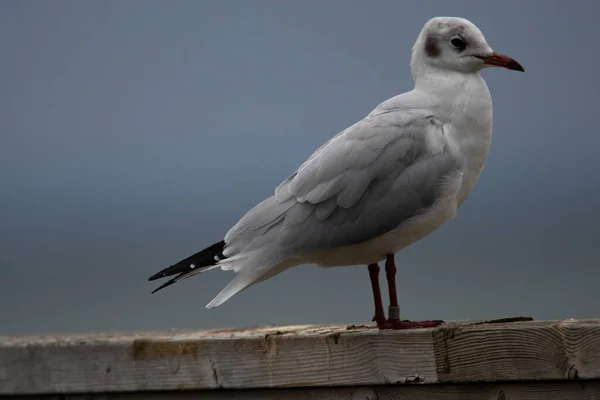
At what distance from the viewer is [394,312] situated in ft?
12.0

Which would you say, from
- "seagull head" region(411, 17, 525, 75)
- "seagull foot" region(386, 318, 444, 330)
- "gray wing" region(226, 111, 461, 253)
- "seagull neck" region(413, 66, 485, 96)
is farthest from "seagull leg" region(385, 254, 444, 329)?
"seagull head" region(411, 17, 525, 75)

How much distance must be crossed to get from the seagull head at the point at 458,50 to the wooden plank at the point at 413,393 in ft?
5.31

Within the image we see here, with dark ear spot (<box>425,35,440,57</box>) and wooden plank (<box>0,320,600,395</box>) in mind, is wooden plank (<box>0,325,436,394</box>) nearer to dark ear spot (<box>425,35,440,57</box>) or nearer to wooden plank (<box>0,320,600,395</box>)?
wooden plank (<box>0,320,600,395</box>)

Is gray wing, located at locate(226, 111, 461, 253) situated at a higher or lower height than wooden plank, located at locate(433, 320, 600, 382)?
higher

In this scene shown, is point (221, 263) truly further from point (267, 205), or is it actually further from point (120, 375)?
point (120, 375)

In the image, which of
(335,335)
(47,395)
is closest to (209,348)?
(335,335)

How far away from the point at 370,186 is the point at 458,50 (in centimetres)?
80

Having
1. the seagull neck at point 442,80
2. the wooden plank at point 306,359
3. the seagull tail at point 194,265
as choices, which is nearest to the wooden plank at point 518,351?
the wooden plank at point 306,359

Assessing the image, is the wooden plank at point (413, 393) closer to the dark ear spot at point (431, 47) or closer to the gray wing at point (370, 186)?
the gray wing at point (370, 186)

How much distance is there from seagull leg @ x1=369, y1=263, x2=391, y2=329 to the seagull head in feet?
3.01

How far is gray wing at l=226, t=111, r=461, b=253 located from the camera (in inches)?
142

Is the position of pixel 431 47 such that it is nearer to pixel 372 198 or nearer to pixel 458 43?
pixel 458 43

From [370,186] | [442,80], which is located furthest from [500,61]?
[370,186]

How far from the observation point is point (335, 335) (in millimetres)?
3049
